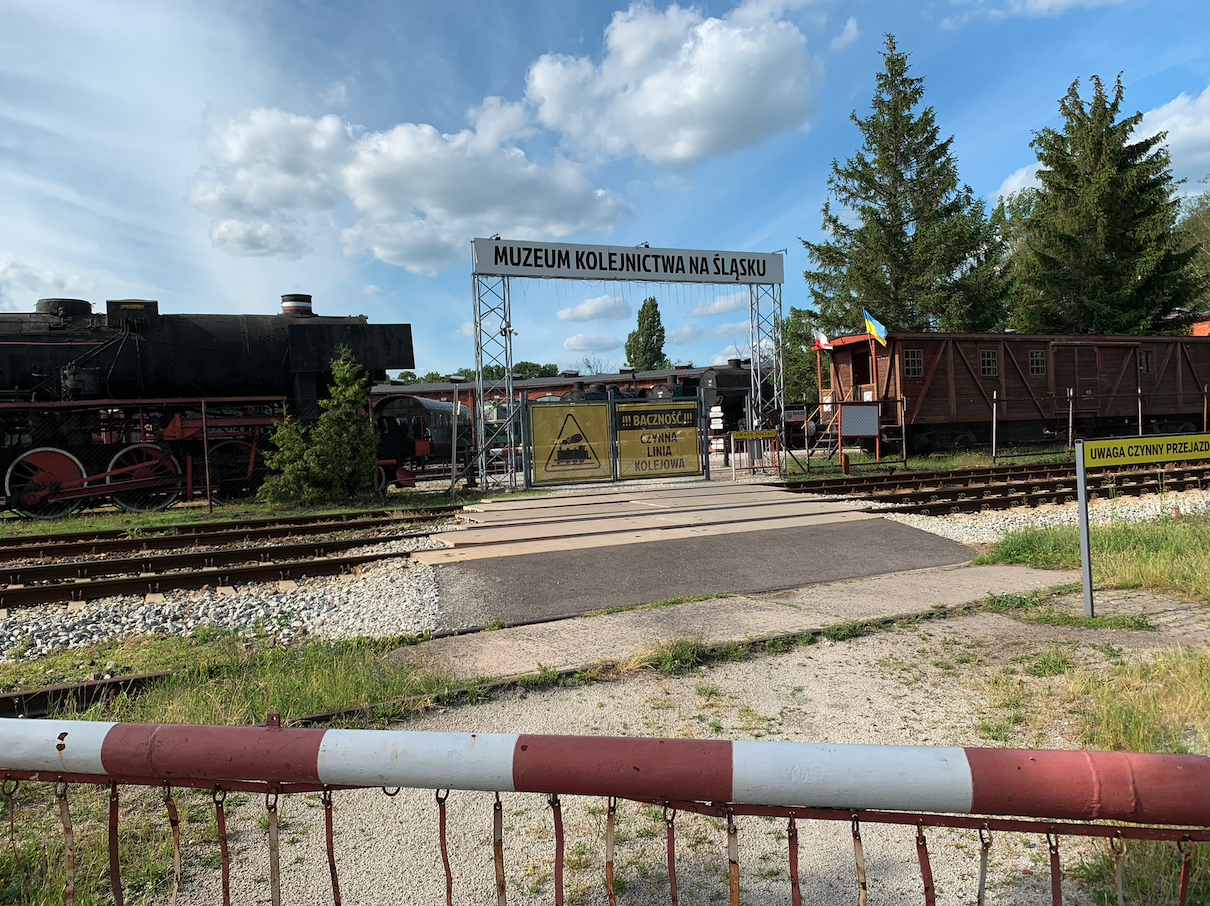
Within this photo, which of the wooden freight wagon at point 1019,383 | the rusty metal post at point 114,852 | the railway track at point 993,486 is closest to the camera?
the rusty metal post at point 114,852

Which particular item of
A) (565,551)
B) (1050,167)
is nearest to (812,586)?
(565,551)

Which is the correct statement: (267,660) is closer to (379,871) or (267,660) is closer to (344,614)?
(344,614)

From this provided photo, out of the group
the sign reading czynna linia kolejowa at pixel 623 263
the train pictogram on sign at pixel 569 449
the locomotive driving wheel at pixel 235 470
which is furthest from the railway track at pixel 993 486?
the locomotive driving wheel at pixel 235 470

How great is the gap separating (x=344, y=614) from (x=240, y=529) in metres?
5.83

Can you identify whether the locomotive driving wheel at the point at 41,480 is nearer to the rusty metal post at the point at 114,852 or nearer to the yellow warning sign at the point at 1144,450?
the rusty metal post at the point at 114,852

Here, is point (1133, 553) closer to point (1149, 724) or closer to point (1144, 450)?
point (1144, 450)

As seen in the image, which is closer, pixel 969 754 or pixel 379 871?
pixel 969 754

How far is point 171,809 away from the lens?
81.3 inches

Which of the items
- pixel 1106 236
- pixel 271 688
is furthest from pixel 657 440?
pixel 1106 236

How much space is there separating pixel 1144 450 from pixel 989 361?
17251 millimetres

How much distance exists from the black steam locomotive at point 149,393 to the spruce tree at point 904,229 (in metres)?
23.8

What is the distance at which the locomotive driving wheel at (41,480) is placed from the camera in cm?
1493

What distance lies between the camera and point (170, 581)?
8.30 m

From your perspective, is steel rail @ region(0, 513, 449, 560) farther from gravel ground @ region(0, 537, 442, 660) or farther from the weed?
the weed
